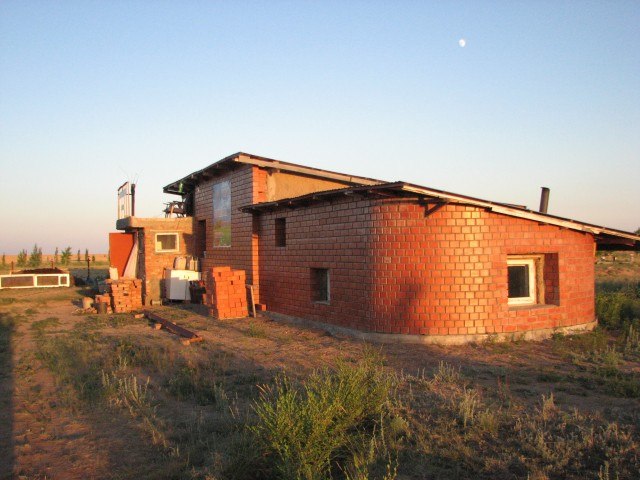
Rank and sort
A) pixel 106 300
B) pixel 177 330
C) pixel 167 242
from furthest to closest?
1. pixel 167 242
2. pixel 106 300
3. pixel 177 330

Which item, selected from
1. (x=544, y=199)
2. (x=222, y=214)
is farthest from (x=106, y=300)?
(x=544, y=199)

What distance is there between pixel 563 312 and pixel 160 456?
9.46 m

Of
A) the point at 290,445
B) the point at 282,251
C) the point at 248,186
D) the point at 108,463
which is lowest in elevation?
the point at 108,463

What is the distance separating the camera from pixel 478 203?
10.2 metres

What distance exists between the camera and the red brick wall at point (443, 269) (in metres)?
10.3

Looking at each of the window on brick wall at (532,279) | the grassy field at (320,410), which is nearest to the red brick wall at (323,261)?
the grassy field at (320,410)

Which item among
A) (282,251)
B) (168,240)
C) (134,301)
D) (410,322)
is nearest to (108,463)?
(410,322)

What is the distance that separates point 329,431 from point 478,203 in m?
6.62

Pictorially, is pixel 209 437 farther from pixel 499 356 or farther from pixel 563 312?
pixel 563 312

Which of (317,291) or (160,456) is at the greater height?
(317,291)

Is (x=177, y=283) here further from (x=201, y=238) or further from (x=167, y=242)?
(x=201, y=238)

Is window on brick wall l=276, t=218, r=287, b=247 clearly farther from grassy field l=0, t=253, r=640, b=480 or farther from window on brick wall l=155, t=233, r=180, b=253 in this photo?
window on brick wall l=155, t=233, r=180, b=253

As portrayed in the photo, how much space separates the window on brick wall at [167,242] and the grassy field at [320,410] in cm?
862

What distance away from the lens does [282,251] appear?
14.2 metres
